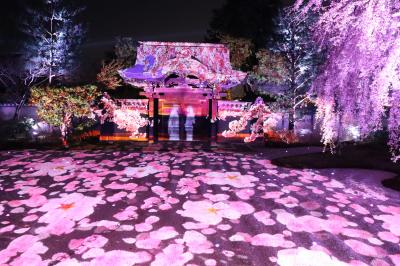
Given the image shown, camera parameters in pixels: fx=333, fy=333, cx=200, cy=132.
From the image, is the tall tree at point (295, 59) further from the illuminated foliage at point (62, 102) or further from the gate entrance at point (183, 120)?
the illuminated foliage at point (62, 102)

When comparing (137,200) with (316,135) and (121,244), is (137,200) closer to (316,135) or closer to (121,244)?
(121,244)

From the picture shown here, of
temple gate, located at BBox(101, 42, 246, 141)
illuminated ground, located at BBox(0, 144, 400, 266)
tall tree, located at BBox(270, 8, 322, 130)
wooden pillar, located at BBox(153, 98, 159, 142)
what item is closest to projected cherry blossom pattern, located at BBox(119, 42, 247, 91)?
temple gate, located at BBox(101, 42, 246, 141)

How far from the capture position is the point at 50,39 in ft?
64.9

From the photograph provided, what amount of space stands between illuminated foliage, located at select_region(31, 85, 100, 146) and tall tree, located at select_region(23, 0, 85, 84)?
22.9 feet

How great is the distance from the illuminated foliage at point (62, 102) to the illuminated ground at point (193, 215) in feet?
10.5

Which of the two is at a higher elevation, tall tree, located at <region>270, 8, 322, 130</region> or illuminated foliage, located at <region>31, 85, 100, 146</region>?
tall tree, located at <region>270, 8, 322, 130</region>

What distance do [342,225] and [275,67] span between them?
12.6m

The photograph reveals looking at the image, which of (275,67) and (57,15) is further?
(57,15)

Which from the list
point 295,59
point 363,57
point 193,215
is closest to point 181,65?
point 295,59

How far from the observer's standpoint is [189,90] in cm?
1797

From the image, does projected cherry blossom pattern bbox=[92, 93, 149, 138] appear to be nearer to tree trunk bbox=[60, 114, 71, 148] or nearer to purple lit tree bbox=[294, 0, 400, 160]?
tree trunk bbox=[60, 114, 71, 148]

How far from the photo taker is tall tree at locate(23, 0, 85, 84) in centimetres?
1939

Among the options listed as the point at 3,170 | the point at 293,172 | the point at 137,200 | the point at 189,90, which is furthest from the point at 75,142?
the point at 293,172

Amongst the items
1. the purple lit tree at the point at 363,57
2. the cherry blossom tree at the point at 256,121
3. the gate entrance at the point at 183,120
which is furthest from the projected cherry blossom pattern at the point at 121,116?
the purple lit tree at the point at 363,57
